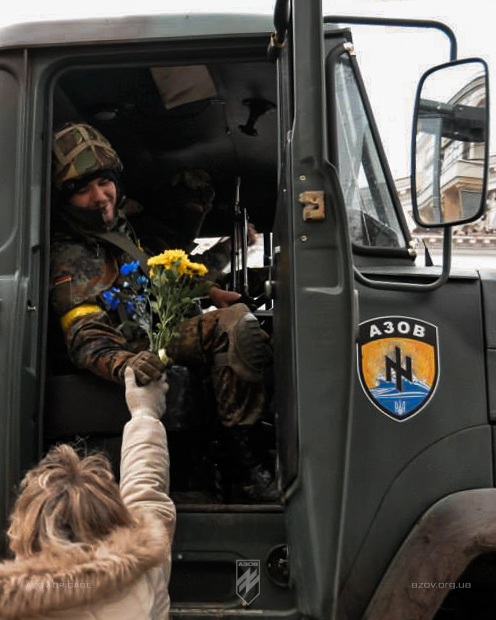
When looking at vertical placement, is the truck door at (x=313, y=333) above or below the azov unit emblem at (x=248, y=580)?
above

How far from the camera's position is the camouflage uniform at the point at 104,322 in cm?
379

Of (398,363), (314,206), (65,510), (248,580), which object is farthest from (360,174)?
(65,510)

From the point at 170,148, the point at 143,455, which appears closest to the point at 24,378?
the point at 143,455

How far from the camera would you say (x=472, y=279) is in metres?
3.46

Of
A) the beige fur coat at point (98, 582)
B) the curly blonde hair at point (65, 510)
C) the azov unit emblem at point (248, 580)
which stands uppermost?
the curly blonde hair at point (65, 510)

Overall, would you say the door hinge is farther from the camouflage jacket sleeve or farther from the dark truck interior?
the camouflage jacket sleeve

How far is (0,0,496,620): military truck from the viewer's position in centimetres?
318

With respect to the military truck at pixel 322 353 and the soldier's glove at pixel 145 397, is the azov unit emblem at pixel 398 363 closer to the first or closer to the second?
the military truck at pixel 322 353

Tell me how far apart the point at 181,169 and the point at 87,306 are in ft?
4.82

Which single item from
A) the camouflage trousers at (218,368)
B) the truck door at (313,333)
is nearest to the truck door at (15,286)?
the camouflage trousers at (218,368)

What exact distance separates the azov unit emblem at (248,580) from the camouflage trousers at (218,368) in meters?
0.53

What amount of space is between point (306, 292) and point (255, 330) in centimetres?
55

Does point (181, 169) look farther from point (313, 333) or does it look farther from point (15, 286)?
point (313, 333)

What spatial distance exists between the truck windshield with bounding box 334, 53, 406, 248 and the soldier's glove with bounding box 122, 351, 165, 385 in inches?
31.9
